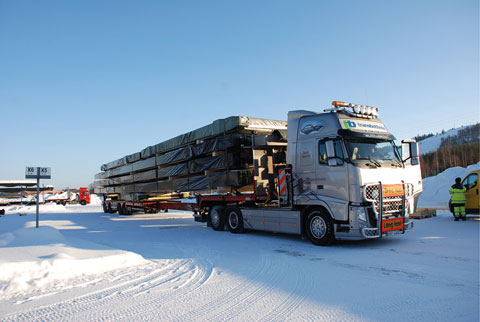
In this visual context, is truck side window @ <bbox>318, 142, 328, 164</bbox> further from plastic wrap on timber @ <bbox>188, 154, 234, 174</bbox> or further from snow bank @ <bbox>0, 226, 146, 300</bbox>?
snow bank @ <bbox>0, 226, 146, 300</bbox>

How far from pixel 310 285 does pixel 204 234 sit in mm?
6555

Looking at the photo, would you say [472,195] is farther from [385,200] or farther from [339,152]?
[339,152]

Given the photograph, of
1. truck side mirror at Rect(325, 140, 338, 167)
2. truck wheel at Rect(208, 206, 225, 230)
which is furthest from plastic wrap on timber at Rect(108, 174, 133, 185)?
truck side mirror at Rect(325, 140, 338, 167)

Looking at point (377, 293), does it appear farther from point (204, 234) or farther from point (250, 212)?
point (204, 234)

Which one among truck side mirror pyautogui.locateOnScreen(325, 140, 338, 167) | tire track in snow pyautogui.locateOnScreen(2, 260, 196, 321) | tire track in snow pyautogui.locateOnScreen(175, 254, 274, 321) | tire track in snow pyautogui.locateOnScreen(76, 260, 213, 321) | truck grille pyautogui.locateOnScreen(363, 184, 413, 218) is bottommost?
tire track in snow pyautogui.locateOnScreen(175, 254, 274, 321)

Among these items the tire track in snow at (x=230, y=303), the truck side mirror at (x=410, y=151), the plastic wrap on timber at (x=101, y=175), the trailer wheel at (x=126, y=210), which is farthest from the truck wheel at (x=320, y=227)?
the plastic wrap on timber at (x=101, y=175)

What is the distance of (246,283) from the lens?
5.15m

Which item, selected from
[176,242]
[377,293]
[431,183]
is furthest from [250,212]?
[431,183]

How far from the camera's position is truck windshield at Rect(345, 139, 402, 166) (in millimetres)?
7928

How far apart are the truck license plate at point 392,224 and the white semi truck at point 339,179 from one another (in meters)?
0.02

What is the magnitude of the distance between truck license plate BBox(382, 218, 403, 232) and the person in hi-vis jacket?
592 centimetres

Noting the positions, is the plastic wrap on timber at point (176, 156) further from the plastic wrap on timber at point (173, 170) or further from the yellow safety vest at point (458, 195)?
the yellow safety vest at point (458, 195)

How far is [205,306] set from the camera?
4129 mm

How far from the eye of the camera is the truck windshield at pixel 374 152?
793 centimetres
